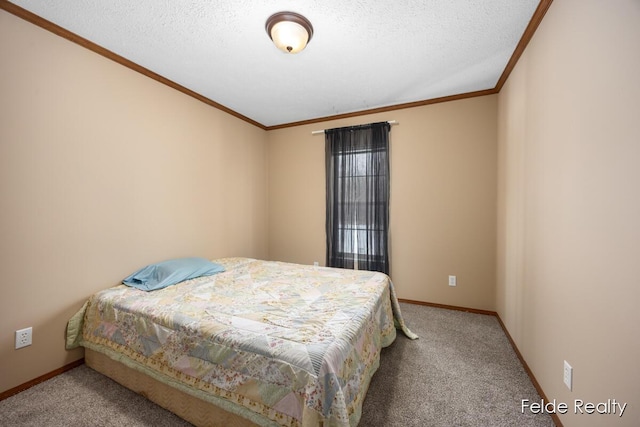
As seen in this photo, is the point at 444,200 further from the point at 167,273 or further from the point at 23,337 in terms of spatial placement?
the point at 23,337

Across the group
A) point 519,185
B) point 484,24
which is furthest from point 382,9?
point 519,185

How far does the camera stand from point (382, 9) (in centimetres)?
171

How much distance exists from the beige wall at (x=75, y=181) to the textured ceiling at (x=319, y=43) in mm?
294

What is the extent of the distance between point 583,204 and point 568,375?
0.89 metres

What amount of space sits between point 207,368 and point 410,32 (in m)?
2.61

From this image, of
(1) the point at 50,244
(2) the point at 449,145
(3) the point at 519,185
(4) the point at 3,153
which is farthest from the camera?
(2) the point at 449,145

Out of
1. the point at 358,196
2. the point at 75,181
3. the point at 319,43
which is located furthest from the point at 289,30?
the point at 358,196

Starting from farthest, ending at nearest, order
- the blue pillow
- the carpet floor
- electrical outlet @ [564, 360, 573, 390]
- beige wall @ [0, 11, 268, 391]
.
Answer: the blue pillow < beige wall @ [0, 11, 268, 391] < the carpet floor < electrical outlet @ [564, 360, 573, 390]

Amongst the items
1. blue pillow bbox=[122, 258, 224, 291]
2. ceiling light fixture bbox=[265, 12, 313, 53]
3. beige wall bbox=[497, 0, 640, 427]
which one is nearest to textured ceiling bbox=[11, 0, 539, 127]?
ceiling light fixture bbox=[265, 12, 313, 53]

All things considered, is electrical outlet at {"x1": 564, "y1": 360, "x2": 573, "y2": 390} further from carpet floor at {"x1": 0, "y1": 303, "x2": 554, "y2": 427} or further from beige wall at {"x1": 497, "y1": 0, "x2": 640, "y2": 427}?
carpet floor at {"x1": 0, "y1": 303, "x2": 554, "y2": 427}

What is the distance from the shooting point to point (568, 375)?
1.32 m

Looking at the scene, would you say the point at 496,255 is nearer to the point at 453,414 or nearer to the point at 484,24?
the point at 453,414

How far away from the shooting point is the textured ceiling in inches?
66.6

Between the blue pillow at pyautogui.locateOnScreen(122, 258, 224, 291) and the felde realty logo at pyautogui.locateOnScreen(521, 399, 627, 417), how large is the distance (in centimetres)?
261
